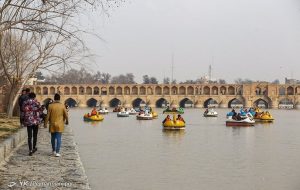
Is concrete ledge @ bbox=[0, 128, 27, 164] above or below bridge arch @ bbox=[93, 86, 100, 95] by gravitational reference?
below

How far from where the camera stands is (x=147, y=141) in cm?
2895

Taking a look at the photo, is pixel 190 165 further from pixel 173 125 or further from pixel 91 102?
pixel 91 102

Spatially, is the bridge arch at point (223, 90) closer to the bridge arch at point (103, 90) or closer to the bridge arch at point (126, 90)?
the bridge arch at point (126, 90)

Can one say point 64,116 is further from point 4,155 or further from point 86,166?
point 86,166

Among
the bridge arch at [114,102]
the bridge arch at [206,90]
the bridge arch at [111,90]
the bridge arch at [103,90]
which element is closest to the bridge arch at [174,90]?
the bridge arch at [206,90]

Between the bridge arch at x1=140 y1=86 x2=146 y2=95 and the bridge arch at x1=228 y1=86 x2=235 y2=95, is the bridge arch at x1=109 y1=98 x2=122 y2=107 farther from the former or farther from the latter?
the bridge arch at x1=228 y1=86 x2=235 y2=95

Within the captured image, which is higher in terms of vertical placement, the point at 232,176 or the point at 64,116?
the point at 64,116

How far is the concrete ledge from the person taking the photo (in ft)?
40.7

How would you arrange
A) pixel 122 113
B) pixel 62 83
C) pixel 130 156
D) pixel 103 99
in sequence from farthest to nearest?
pixel 62 83 → pixel 103 99 → pixel 122 113 → pixel 130 156

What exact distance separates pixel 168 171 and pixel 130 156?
14.2ft

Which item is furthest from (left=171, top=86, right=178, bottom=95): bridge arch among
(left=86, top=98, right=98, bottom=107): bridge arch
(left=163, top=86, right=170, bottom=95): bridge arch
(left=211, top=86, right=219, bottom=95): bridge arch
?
(left=86, top=98, right=98, bottom=107): bridge arch

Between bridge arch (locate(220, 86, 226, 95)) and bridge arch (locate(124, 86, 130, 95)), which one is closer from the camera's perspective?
bridge arch (locate(220, 86, 226, 95))

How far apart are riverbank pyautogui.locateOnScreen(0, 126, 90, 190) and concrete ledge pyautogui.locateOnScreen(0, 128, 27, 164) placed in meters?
0.17

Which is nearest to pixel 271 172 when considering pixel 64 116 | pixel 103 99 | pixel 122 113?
pixel 64 116
